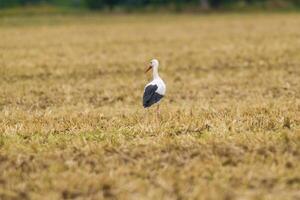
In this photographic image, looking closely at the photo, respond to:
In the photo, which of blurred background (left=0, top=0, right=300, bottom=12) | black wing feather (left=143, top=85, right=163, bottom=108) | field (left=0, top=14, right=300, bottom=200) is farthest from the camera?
blurred background (left=0, top=0, right=300, bottom=12)

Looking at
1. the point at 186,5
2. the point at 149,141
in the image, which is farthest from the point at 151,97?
the point at 186,5

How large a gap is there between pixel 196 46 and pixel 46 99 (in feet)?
61.0

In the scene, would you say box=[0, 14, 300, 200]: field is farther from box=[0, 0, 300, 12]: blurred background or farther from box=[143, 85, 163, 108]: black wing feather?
box=[0, 0, 300, 12]: blurred background

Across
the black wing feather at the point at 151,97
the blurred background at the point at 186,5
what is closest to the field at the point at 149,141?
the black wing feather at the point at 151,97

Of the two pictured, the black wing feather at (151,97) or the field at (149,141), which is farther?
the black wing feather at (151,97)

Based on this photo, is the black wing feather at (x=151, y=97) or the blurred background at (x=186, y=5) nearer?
the black wing feather at (x=151, y=97)

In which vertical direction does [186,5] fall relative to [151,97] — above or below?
below

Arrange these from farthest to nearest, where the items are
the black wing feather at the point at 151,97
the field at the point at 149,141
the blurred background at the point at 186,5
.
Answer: the blurred background at the point at 186,5
the black wing feather at the point at 151,97
the field at the point at 149,141

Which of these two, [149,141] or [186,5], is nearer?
[149,141]

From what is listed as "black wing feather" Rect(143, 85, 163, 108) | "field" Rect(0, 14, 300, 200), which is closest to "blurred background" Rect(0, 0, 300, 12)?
"field" Rect(0, 14, 300, 200)

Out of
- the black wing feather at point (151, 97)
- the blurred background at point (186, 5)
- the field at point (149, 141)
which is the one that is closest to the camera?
the field at point (149, 141)

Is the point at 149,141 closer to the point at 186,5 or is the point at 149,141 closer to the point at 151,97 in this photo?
the point at 151,97

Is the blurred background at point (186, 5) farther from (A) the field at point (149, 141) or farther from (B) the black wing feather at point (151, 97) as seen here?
(B) the black wing feather at point (151, 97)

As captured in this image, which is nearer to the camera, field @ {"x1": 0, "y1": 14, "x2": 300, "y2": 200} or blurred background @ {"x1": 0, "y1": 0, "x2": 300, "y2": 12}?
field @ {"x1": 0, "y1": 14, "x2": 300, "y2": 200}
